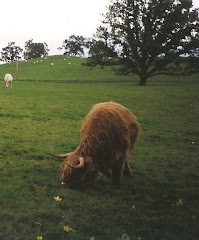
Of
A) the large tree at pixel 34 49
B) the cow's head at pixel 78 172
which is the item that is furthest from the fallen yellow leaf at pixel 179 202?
the large tree at pixel 34 49

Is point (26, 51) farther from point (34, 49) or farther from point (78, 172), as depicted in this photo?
point (78, 172)

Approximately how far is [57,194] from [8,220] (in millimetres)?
Answer: 1302

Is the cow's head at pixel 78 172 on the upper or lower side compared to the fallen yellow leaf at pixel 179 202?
upper

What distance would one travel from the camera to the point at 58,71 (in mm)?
62312

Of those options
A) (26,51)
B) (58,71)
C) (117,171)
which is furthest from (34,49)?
(117,171)

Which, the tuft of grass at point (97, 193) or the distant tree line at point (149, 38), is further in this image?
the distant tree line at point (149, 38)

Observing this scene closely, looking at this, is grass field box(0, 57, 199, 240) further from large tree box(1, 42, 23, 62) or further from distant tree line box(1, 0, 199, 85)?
large tree box(1, 42, 23, 62)

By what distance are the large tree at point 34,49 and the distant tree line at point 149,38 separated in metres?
52.4

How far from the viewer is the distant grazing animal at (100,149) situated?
6.24m

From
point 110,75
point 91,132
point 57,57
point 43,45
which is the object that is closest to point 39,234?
point 91,132

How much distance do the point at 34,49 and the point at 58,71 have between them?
3708 centimetres

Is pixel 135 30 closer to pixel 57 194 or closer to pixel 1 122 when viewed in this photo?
pixel 1 122

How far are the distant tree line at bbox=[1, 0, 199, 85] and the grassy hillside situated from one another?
7954 millimetres

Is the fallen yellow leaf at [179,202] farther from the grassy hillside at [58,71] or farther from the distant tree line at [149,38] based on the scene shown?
the grassy hillside at [58,71]
